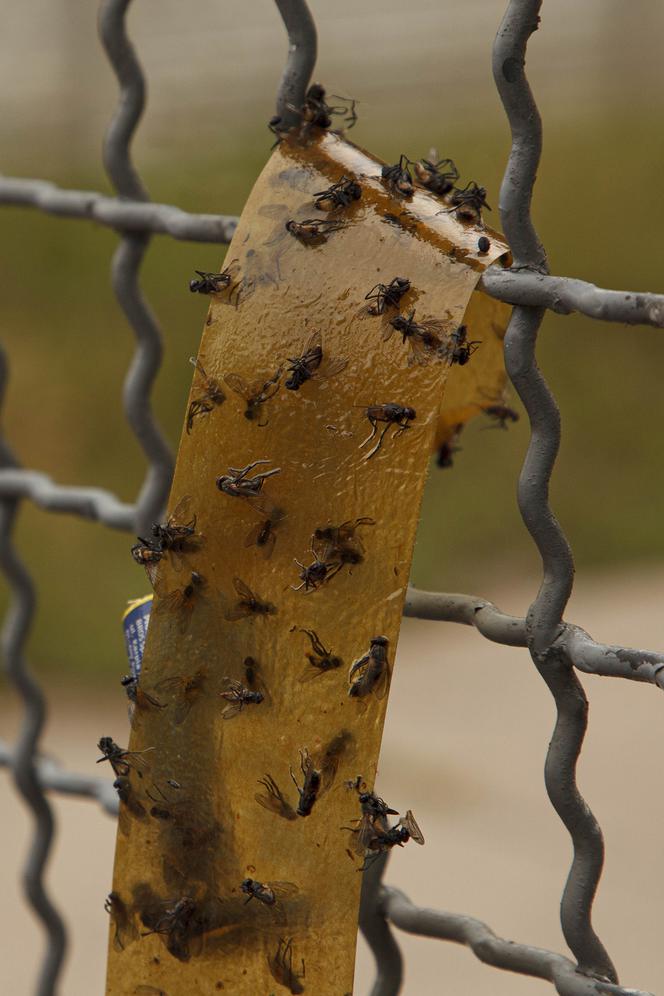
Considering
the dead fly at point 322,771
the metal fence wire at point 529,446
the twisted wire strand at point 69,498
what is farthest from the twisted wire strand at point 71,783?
the dead fly at point 322,771

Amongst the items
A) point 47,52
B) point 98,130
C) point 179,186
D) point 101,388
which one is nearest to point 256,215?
point 101,388

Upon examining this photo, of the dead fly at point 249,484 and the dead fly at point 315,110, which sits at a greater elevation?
the dead fly at point 315,110

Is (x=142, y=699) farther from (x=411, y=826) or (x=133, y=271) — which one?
(x=133, y=271)

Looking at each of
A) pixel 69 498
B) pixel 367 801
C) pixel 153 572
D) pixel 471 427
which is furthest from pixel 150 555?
pixel 471 427

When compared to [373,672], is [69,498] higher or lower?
higher

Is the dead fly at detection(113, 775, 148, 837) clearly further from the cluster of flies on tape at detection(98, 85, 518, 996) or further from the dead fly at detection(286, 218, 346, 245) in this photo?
the dead fly at detection(286, 218, 346, 245)

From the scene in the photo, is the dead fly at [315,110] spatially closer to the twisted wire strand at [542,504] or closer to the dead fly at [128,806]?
the twisted wire strand at [542,504]

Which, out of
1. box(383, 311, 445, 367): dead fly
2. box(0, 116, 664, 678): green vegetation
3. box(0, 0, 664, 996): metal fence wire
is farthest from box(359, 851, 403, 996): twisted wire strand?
box(0, 116, 664, 678): green vegetation
